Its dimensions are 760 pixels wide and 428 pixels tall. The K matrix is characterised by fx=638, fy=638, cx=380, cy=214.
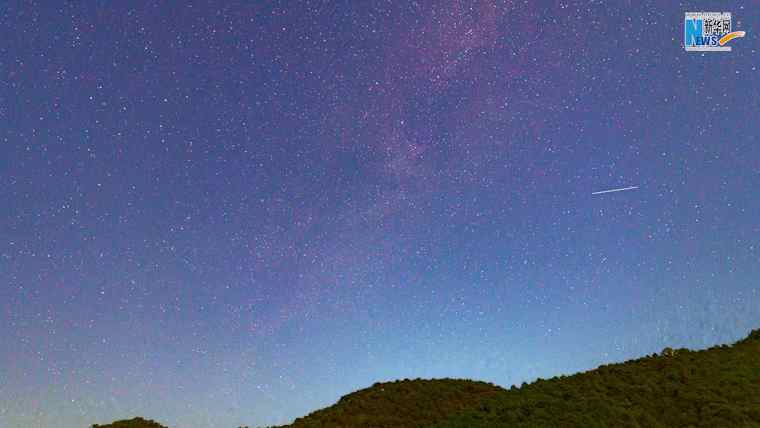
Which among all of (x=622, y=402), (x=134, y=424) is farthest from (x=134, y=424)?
(x=622, y=402)

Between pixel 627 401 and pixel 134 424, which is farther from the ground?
pixel 134 424

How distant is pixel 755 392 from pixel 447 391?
22699 mm

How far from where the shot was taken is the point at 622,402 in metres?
29.2

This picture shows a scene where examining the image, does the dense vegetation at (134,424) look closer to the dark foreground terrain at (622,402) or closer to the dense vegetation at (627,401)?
the dark foreground terrain at (622,402)

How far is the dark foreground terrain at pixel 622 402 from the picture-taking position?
27016 mm

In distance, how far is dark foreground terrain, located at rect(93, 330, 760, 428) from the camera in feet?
88.6

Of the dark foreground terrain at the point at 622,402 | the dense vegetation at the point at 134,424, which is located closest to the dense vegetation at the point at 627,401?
the dark foreground terrain at the point at 622,402

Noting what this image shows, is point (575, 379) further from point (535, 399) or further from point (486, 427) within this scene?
point (486, 427)

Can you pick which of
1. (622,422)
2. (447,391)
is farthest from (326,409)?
(622,422)

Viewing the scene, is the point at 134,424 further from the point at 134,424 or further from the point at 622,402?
the point at 622,402

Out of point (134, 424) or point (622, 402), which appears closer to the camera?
point (622, 402)

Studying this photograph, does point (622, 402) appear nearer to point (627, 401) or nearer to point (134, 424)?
point (627, 401)

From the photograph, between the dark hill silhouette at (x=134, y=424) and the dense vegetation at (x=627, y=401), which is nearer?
the dense vegetation at (x=627, y=401)

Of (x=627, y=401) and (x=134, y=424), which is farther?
(x=134, y=424)
